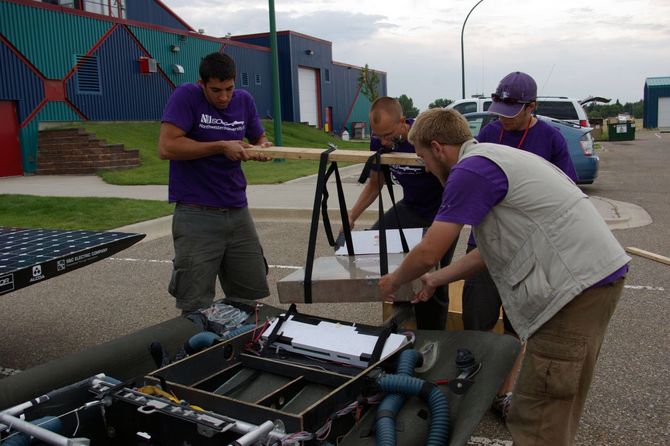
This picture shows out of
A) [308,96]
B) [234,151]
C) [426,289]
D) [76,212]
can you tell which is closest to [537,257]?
[426,289]

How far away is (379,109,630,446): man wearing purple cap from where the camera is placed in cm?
223

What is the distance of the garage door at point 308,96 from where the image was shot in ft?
127

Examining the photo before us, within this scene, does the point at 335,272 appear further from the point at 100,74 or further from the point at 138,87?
the point at 138,87

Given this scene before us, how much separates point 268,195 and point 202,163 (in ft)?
27.3

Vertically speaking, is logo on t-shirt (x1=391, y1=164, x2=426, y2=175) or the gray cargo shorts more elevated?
logo on t-shirt (x1=391, y1=164, x2=426, y2=175)

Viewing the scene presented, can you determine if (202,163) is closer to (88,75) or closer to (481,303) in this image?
(481,303)

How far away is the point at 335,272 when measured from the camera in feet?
10.7

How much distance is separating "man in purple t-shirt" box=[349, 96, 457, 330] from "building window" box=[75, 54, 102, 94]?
19251mm

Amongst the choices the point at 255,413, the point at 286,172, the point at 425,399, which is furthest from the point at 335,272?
the point at 286,172

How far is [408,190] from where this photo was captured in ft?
13.9

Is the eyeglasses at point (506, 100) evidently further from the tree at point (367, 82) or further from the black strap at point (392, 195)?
the tree at point (367, 82)

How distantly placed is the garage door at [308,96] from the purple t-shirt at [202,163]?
115ft

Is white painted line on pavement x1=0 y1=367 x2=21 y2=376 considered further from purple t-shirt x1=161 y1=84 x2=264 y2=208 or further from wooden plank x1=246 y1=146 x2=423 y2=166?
wooden plank x1=246 y1=146 x2=423 y2=166

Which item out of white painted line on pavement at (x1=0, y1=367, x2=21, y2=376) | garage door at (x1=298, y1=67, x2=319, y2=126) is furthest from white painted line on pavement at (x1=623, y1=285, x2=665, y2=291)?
garage door at (x1=298, y1=67, x2=319, y2=126)
